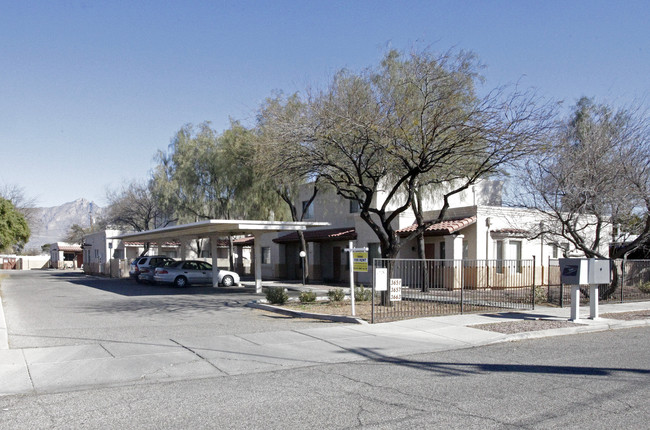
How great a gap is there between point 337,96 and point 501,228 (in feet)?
37.8

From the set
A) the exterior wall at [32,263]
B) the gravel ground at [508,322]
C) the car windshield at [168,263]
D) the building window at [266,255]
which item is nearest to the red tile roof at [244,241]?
the building window at [266,255]

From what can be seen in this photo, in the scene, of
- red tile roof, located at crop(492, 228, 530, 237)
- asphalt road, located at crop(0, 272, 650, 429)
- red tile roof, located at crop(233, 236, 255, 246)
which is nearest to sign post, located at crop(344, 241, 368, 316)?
asphalt road, located at crop(0, 272, 650, 429)

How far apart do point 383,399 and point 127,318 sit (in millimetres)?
10667

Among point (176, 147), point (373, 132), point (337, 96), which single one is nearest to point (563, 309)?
point (373, 132)

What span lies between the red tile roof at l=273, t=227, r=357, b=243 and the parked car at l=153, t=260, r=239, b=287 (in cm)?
510

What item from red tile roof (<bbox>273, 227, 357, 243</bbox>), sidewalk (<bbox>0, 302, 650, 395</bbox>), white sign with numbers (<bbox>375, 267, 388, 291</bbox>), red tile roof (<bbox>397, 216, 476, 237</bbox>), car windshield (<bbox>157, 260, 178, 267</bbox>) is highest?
red tile roof (<bbox>397, 216, 476, 237</bbox>)

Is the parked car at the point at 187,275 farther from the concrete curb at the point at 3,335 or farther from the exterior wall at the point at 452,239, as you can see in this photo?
the concrete curb at the point at 3,335

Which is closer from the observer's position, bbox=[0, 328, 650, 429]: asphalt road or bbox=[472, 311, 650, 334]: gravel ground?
bbox=[0, 328, 650, 429]: asphalt road

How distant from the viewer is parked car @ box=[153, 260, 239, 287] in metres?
28.8

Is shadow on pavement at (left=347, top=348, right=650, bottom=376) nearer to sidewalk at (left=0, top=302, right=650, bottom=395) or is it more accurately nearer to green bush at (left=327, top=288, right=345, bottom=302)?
sidewalk at (left=0, top=302, right=650, bottom=395)

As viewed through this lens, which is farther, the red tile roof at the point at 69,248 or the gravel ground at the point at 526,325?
the red tile roof at the point at 69,248

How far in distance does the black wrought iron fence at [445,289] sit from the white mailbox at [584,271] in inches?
67.9

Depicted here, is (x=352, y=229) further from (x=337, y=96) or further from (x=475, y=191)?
(x=337, y=96)

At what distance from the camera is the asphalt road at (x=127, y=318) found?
510 inches
